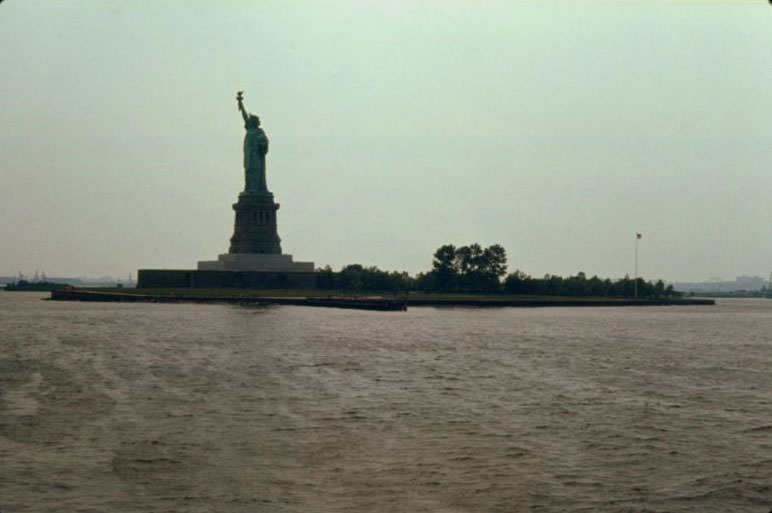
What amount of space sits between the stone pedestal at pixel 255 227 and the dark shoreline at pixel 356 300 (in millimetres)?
6414

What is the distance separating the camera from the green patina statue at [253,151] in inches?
4911

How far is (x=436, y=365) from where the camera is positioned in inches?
1734

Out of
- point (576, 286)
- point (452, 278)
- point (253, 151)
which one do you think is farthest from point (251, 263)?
point (576, 286)

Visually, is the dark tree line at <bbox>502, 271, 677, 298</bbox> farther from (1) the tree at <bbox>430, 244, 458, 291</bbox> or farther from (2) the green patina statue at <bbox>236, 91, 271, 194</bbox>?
(2) the green patina statue at <bbox>236, 91, 271, 194</bbox>

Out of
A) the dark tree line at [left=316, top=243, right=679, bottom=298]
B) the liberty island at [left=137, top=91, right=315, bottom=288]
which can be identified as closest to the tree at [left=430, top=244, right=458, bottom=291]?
the dark tree line at [left=316, top=243, right=679, bottom=298]

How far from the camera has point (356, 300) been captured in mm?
112438

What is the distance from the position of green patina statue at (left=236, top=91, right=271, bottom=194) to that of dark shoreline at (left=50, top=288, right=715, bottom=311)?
13.7 metres

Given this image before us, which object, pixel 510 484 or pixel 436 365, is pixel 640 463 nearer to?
pixel 510 484

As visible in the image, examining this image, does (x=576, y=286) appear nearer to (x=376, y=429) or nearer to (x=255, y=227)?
(x=255, y=227)

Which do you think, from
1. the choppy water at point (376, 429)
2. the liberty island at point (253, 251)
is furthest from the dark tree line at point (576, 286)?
the choppy water at point (376, 429)

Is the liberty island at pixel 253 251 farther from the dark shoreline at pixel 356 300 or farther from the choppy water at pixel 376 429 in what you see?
the choppy water at pixel 376 429

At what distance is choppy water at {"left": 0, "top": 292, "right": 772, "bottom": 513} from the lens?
19.8 metres

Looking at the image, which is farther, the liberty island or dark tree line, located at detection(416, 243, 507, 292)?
dark tree line, located at detection(416, 243, 507, 292)

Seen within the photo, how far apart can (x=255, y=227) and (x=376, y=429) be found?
97.5 m
